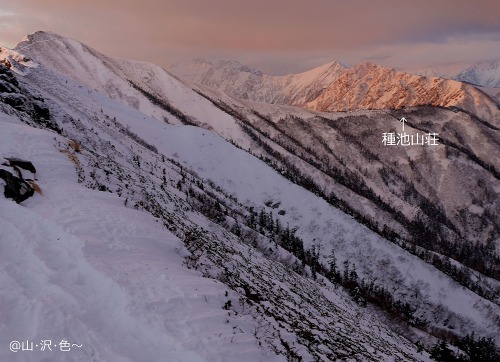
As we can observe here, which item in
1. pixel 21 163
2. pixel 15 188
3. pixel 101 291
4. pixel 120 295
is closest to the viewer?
pixel 120 295

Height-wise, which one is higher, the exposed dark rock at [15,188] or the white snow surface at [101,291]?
the exposed dark rock at [15,188]

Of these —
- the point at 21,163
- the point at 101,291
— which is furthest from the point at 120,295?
the point at 21,163

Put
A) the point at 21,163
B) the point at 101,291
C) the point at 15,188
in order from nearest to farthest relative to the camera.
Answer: the point at 101,291 → the point at 15,188 → the point at 21,163

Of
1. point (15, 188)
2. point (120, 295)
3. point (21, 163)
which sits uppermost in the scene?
point (21, 163)

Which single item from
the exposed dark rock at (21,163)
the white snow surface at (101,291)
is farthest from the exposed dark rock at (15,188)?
the exposed dark rock at (21,163)

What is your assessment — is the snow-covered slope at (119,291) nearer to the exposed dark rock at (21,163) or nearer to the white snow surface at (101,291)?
the white snow surface at (101,291)

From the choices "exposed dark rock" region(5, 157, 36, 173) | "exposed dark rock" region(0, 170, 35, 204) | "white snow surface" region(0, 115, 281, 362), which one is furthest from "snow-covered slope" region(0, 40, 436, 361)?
"exposed dark rock" region(5, 157, 36, 173)

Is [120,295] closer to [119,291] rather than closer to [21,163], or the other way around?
[119,291]

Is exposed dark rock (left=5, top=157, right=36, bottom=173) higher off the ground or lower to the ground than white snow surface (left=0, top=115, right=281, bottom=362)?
higher

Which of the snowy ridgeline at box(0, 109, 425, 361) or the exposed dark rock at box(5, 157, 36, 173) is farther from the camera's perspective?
the exposed dark rock at box(5, 157, 36, 173)

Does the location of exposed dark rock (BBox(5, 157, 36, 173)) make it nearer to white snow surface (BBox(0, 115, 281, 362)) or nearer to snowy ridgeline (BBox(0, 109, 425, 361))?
snowy ridgeline (BBox(0, 109, 425, 361))
